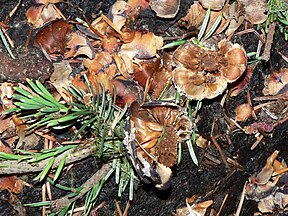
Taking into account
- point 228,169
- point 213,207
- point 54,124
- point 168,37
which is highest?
point 168,37

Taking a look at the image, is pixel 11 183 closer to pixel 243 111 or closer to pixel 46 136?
pixel 46 136

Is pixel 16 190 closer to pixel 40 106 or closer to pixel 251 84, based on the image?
pixel 40 106

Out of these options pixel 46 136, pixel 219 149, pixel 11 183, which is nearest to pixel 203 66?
pixel 219 149

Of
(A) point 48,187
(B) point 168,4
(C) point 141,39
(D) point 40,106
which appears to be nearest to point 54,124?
(D) point 40,106

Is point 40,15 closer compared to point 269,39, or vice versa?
point 40,15

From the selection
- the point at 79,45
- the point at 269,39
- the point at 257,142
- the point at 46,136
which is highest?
the point at 79,45

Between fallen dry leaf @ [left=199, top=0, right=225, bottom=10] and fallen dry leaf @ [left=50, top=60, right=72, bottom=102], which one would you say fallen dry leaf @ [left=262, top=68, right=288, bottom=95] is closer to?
fallen dry leaf @ [left=199, top=0, right=225, bottom=10]
